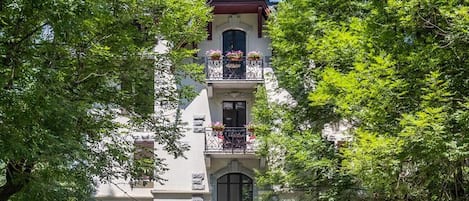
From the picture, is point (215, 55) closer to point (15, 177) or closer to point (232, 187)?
point (232, 187)

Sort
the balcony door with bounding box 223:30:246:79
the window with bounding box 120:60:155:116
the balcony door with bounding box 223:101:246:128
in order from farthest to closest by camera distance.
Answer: the balcony door with bounding box 223:30:246:79 → the balcony door with bounding box 223:101:246:128 → the window with bounding box 120:60:155:116

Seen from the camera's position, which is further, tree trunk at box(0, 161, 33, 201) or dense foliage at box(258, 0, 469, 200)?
tree trunk at box(0, 161, 33, 201)

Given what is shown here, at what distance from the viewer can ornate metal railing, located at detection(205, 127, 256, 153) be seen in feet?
55.7

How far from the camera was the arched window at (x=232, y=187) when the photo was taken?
697 inches

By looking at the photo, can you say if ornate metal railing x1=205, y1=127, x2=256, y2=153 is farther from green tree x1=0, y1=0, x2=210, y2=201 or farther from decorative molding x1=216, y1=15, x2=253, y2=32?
green tree x1=0, y1=0, x2=210, y2=201

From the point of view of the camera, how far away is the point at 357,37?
34.8 ft

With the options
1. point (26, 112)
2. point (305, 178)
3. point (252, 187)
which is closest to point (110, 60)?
point (26, 112)

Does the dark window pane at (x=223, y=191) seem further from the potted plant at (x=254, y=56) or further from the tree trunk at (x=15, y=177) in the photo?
the tree trunk at (x=15, y=177)

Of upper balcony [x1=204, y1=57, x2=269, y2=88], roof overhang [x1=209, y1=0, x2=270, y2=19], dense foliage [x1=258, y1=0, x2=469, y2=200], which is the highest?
roof overhang [x1=209, y1=0, x2=270, y2=19]

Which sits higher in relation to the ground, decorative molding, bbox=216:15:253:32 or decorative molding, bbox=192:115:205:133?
decorative molding, bbox=216:15:253:32

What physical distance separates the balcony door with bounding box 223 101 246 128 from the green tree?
5463mm

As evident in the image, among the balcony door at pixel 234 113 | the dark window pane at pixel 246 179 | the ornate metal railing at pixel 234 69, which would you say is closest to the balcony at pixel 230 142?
the balcony door at pixel 234 113

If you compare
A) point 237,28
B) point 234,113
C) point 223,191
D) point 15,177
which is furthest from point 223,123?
point 15,177

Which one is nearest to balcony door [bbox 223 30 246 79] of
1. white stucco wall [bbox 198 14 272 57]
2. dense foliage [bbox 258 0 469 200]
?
white stucco wall [bbox 198 14 272 57]
